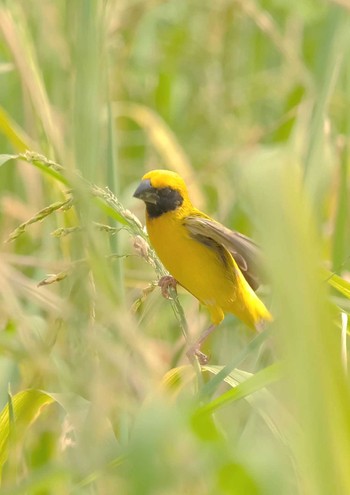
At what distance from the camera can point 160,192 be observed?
103 inches

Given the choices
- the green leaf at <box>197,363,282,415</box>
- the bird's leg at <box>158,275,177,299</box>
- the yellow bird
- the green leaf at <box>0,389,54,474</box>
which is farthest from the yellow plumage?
the green leaf at <box>197,363,282,415</box>

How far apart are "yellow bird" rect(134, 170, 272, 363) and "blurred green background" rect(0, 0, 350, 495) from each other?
6cm

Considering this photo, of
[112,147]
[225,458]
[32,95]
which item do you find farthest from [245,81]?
[225,458]

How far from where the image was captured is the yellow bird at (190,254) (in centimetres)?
257

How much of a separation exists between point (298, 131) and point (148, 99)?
4.37 ft

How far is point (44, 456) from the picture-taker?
231cm

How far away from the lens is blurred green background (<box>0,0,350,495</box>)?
0.95m

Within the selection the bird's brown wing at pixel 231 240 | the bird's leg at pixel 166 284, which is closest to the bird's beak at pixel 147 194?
the bird's brown wing at pixel 231 240

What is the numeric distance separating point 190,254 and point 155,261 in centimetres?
75

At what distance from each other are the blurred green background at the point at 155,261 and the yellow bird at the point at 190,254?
0.06 m

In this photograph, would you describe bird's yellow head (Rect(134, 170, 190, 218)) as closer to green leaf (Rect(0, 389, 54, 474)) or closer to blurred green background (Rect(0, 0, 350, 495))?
blurred green background (Rect(0, 0, 350, 495))

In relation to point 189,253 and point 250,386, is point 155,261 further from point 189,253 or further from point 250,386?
point 189,253

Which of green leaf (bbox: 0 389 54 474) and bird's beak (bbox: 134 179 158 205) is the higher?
bird's beak (bbox: 134 179 158 205)

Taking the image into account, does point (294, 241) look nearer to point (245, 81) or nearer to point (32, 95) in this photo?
point (32, 95)
